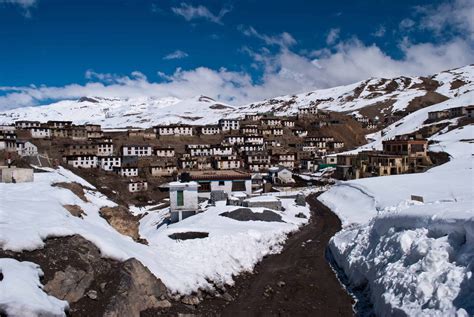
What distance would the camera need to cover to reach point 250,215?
3669 centimetres

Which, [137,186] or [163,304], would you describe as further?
[137,186]

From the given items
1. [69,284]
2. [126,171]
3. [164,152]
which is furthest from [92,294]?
[164,152]

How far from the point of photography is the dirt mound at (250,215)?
36.2 m

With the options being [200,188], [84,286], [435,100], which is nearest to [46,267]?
[84,286]

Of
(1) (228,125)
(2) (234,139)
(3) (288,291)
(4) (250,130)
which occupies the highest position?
(1) (228,125)

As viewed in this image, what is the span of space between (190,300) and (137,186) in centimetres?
6784

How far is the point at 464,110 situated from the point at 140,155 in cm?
9415

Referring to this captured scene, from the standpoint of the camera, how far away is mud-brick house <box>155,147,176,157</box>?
104188 mm

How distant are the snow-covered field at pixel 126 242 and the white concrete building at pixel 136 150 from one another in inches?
2670

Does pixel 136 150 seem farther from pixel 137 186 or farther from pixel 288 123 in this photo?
pixel 288 123

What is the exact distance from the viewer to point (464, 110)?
119 meters

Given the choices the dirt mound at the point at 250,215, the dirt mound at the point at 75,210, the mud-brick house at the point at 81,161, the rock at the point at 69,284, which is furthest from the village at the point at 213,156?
the rock at the point at 69,284

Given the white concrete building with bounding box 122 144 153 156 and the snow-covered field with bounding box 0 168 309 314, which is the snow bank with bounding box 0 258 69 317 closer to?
the snow-covered field with bounding box 0 168 309 314

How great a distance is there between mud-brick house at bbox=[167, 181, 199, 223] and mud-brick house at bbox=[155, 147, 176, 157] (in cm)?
6306
